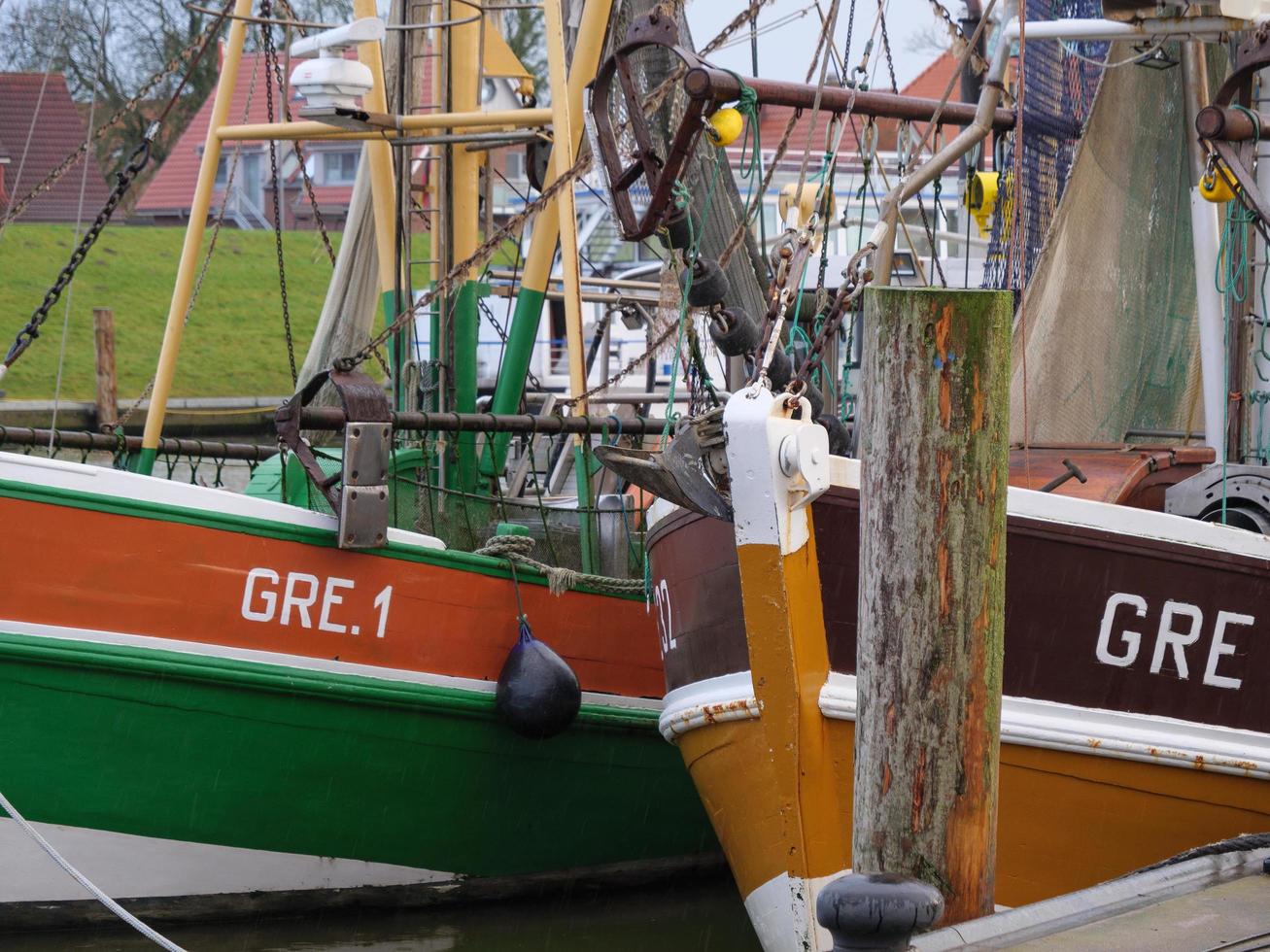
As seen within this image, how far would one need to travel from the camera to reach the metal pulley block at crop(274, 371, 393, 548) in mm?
6660

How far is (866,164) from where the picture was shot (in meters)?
6.19

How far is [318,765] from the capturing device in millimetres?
6887

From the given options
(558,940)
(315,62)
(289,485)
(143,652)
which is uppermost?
(315,62)

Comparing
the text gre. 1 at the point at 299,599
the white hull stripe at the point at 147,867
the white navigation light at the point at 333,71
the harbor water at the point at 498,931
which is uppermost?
the white navigation light at the point at 333,71

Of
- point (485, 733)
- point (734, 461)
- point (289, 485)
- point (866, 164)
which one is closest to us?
point (734, 461)

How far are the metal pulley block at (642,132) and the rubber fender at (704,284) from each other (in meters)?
0.21

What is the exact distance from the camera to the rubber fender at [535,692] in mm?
6965

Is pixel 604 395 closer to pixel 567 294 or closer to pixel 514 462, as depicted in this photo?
pixel 514 462

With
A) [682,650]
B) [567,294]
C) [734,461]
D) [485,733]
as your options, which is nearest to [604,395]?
[567,294]

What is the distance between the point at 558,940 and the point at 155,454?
113 inches

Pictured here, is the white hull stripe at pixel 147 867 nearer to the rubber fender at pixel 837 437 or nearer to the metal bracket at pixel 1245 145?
the rubber fender at pixel 837 437

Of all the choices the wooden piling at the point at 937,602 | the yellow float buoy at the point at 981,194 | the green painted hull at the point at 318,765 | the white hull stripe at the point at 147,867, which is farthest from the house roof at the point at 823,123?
the wooden piling at the point at 937,602

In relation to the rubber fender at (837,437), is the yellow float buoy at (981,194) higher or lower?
higher

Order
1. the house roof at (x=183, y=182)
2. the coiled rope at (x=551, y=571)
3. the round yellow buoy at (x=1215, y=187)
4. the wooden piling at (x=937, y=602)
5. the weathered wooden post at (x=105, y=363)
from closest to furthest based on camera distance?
the wooden piling at (x=937, y=602)
the round yellow buoy at (x=1215, y=187)
the coiled rope at (x=551, y=571)
the weathered wooden post at (x=105, y=363)
the house roof at (x=183, y=182)
